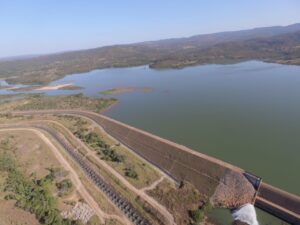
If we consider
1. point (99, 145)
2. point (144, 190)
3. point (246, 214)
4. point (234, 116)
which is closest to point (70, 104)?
point (99, 145)

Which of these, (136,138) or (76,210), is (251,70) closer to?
(136,138)

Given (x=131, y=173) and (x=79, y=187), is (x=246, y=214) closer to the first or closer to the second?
(x=131, y=173)

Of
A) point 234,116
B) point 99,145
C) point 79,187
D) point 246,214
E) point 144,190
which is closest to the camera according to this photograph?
point 246,214

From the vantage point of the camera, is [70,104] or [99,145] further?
[70,104]

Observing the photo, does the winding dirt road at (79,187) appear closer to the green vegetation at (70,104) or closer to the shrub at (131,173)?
the shrub at (131,173)

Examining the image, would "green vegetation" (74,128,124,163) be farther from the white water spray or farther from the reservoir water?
the white water spray

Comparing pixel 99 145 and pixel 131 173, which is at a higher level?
pixel 131 173

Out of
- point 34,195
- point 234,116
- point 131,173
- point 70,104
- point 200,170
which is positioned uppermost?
point 200,170

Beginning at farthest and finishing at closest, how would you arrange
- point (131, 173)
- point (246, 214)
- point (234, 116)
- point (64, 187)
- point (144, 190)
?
point (234, 116), point (131, 173), point (64, 187), point (144, 190), point (246, 214)
